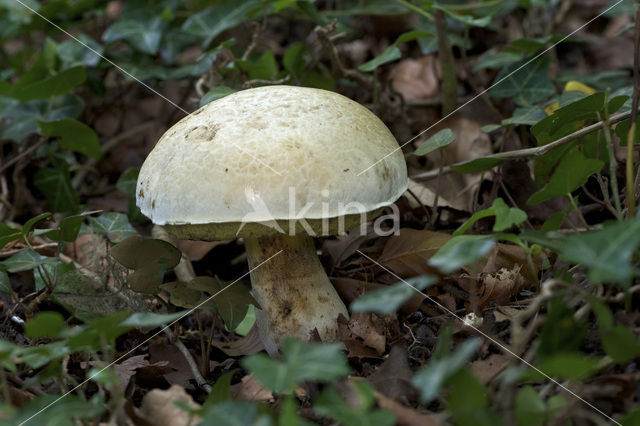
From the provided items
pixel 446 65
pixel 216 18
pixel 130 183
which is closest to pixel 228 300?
pixel 130 183

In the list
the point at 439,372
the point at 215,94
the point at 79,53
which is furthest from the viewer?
the point at 79,53

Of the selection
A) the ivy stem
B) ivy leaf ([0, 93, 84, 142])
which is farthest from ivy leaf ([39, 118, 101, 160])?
the ivy stem

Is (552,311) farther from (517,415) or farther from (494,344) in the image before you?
(494,344)

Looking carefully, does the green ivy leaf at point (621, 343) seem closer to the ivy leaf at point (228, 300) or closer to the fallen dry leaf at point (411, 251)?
the fallen dry leaf at point (411, 251)

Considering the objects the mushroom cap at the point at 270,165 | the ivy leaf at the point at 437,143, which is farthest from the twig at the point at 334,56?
the mushroom cap at the point at 270,165

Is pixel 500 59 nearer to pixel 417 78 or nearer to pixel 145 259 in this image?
pixel 417 78

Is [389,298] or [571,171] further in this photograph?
[571,171]
